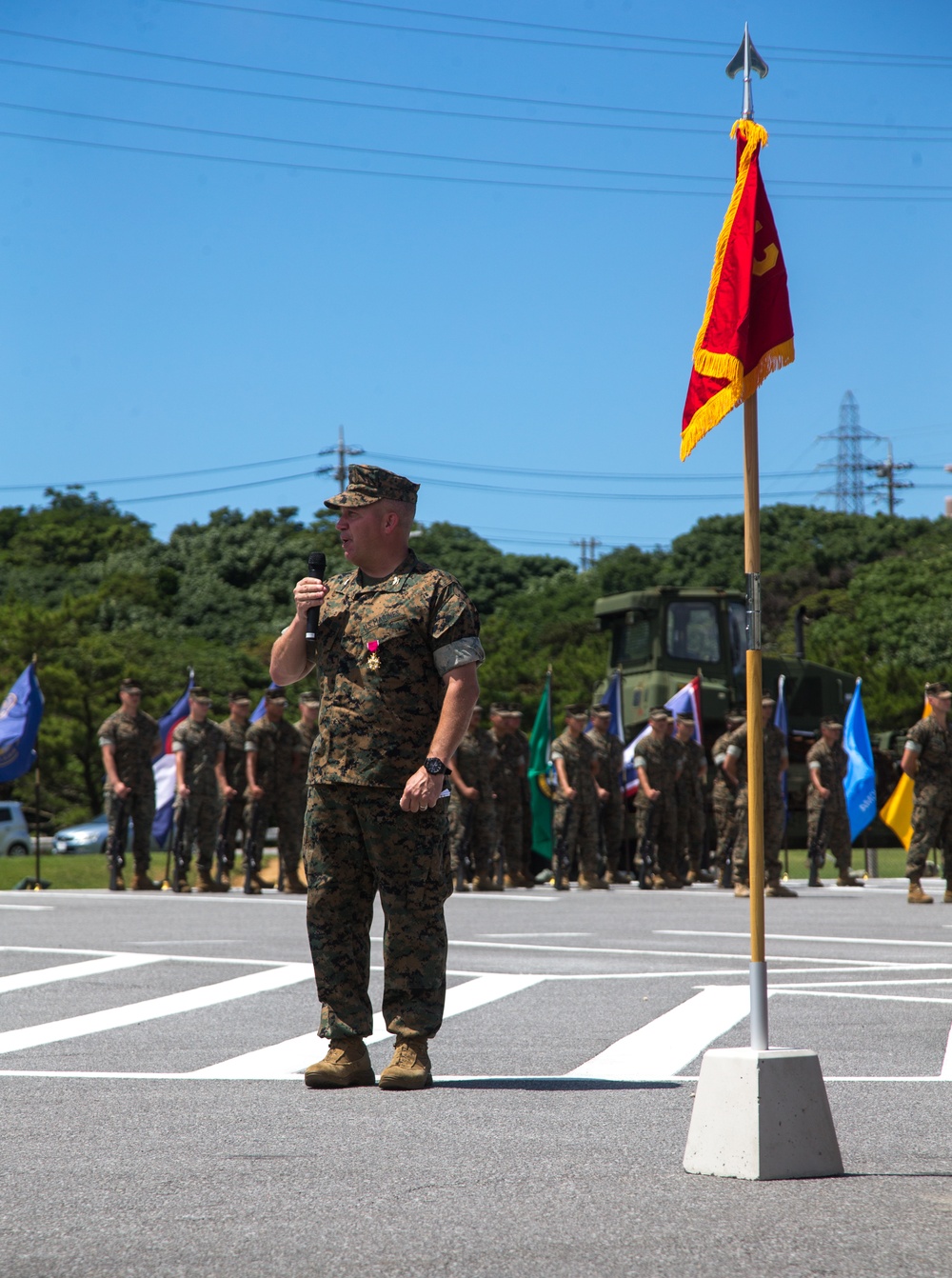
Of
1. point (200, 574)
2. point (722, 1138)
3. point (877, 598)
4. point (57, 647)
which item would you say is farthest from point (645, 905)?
point (200, 574)

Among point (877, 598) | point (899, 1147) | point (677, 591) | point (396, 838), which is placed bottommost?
point (899, 1147)

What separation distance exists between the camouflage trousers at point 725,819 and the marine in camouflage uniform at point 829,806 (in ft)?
4.26

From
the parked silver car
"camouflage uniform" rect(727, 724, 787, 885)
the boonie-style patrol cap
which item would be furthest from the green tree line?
the boonie-style patrol cap

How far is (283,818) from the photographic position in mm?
19891

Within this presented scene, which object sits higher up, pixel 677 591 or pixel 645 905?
pixel 677 591

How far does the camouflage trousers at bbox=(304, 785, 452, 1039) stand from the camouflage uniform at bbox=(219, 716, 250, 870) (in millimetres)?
14277

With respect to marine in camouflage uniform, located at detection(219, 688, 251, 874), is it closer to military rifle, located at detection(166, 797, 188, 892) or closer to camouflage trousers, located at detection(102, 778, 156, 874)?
military rifle, located at detection(166, 797, 188, 892)

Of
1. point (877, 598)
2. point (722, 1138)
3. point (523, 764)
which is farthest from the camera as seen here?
point (877, 598)

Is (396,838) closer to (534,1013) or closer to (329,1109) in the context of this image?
(329,1109)

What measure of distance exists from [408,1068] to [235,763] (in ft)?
49.1

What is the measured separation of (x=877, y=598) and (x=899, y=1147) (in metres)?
56.0

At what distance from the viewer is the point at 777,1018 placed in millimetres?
8328

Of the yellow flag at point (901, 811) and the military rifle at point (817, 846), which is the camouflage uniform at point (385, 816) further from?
the yellow flag at point (901, 811)

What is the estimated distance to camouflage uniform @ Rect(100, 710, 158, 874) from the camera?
19.2m
